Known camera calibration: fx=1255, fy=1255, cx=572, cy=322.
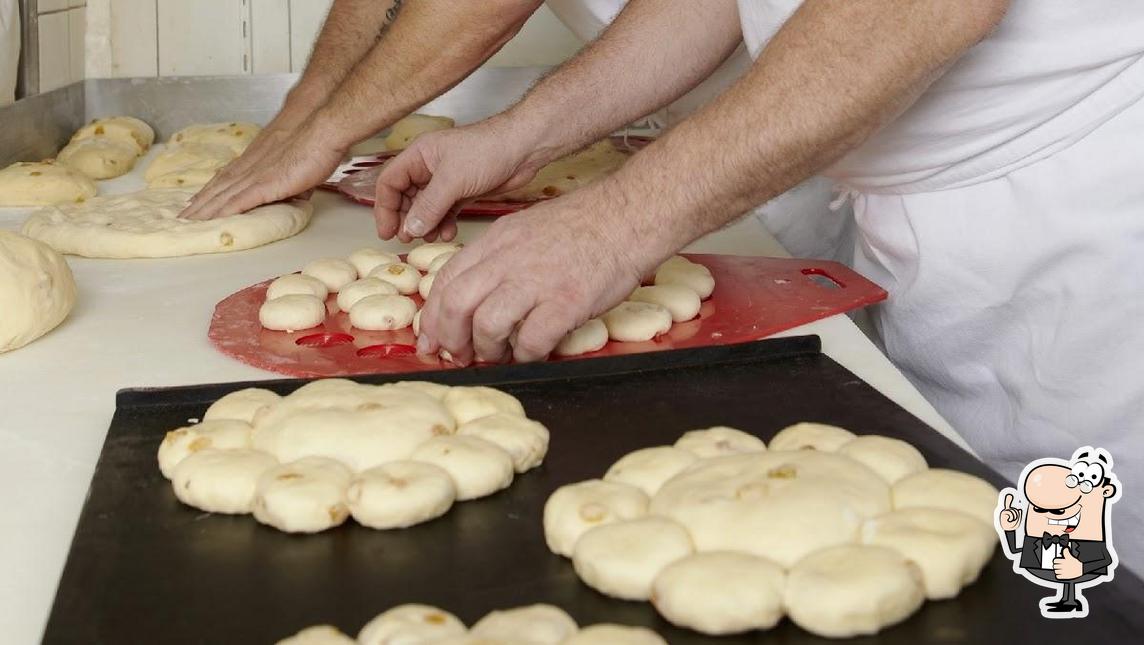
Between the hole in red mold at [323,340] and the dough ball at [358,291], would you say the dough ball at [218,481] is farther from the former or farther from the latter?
the dough ball at [358,291]

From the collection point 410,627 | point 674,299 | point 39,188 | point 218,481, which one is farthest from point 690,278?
point 39,188

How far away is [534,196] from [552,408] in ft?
3.41

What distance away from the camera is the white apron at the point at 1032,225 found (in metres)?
1.58

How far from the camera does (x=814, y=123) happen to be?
1.37 meters

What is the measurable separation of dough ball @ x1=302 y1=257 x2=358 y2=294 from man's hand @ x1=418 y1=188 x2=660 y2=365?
1.17 feet

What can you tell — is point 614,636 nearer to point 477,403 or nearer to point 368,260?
point 477,403

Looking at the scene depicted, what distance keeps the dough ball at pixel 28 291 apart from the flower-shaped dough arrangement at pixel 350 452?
0.40 meters

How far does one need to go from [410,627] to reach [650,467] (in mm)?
292

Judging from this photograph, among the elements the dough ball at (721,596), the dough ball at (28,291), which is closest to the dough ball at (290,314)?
the dough ball at (28,291)

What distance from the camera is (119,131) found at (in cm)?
279

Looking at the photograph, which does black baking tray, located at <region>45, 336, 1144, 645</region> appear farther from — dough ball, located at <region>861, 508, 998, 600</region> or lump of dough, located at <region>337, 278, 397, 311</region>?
lump of dough, located at <region>337, 278, 397, 311</region>

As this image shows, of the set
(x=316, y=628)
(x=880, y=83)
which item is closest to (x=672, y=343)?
(x=880, y=83)

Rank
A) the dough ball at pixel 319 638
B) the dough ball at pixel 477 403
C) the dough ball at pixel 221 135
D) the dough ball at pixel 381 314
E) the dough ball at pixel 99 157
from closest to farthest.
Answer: the dough ball at pixel 319 638
the dough ball at pixel 477 403
the dough ball at pixel 381 314
the dough ball at pixel 99 157
the dough ball at pixel 221 135

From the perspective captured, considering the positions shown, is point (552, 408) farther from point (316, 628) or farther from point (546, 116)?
point (546, 116)
